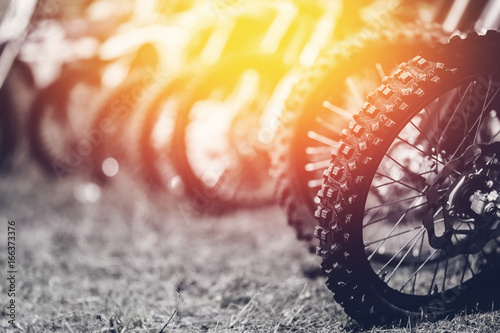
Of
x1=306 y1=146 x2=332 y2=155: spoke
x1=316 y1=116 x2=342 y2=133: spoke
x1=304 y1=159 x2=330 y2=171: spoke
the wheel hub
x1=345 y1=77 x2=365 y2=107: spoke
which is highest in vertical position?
x1=345 y1=77 x2=365 y2=107: spoke

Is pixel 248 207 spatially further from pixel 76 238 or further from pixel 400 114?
pixel 400 114

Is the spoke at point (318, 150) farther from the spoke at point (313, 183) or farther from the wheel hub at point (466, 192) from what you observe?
the wheel hub at point (466, 192)

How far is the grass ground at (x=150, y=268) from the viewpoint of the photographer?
2.03 metres

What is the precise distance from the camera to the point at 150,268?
2656mm

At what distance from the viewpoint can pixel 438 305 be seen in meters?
1.90

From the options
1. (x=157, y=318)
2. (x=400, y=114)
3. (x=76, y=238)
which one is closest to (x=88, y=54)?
(x=76, y=238)

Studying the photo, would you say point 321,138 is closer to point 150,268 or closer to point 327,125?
point 327,125

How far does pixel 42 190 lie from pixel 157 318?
2.00 meters

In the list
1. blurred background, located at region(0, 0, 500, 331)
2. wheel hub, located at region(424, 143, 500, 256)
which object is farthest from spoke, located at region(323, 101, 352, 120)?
wheel hub, located at region(424, 143, 500, 256)

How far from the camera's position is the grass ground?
2029 millimetres

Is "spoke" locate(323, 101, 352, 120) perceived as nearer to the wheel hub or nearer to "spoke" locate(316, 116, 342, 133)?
"spoke" locate(316, 116, 342, 133)

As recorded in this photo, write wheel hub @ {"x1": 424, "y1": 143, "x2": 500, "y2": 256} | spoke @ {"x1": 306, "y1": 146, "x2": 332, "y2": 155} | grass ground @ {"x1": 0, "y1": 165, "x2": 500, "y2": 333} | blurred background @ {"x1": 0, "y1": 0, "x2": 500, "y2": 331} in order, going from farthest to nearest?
spoke @ {"x1": 306, "y1": 146, "x2": 332, "y2": 155}
blurred background @ {"x1": 0, "y1": 0, "x2": 500, "y2": 331}
grass ground @ {"x1": 0, "y1": 165, "x2": 500, "y2": 333}
wheel hub @ {"x1": 424, "y1": 143, "x2": 500, "y2": 256}

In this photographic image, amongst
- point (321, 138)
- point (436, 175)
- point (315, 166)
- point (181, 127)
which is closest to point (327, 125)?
point (321, 138)

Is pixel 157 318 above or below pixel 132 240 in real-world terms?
below
